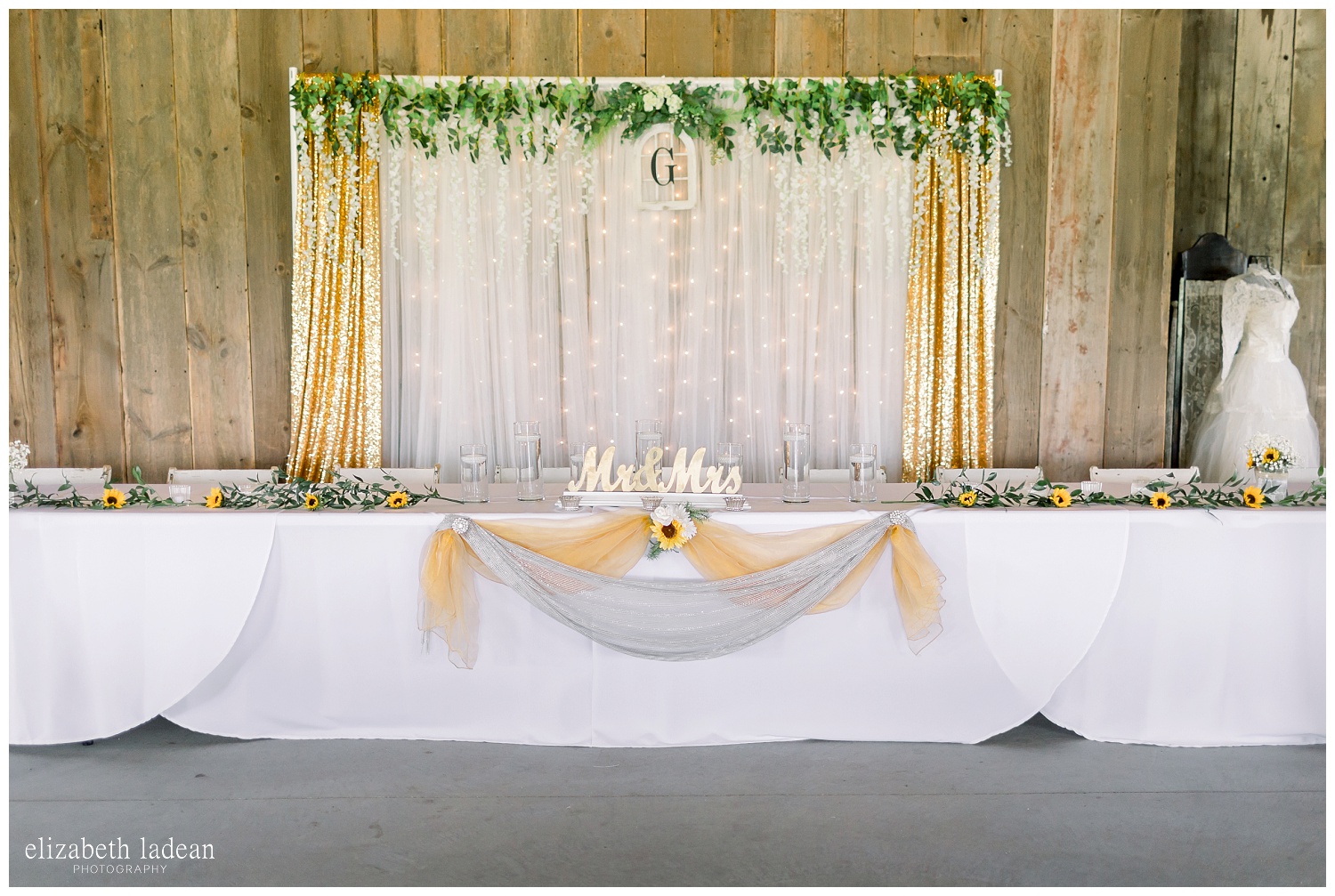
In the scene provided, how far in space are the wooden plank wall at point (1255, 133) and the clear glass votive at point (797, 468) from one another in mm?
3105

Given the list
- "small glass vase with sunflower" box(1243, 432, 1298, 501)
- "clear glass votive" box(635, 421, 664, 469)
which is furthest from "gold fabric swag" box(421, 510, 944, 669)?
"small glass vase with sunflower" box(1243, 432, 1298, 501)

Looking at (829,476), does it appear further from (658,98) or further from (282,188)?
(282,188)

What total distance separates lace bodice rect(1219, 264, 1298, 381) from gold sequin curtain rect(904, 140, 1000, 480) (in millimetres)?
1274

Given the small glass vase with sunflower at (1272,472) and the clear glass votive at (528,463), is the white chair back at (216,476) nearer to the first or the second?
the clear glass votive at (528,463)

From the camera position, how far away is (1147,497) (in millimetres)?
2762

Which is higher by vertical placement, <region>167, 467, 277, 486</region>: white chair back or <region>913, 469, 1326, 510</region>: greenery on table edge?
<region>913, 469, 1326, 510</region>: greenery on table edge

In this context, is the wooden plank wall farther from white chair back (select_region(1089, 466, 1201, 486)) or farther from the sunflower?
A: the sunflower

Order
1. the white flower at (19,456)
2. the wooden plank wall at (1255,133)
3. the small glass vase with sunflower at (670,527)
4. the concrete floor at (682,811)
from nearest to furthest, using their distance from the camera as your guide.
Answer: the concrete floor at (682,811), the small glass vase with sunflower at (670,527), the white flower at (19,456), the wooden plank wall at (1255,133)

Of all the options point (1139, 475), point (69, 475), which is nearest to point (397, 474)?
point (69, 475)

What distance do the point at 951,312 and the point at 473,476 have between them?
95.8 inches

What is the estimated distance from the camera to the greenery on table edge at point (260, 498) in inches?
108

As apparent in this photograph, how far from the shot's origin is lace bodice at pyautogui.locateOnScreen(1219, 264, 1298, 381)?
13.8ft

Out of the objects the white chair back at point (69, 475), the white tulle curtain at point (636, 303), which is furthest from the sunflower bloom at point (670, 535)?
the white chair back at point (69, 475)

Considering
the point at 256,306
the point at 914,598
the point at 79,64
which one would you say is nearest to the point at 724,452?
the point at 914,598
